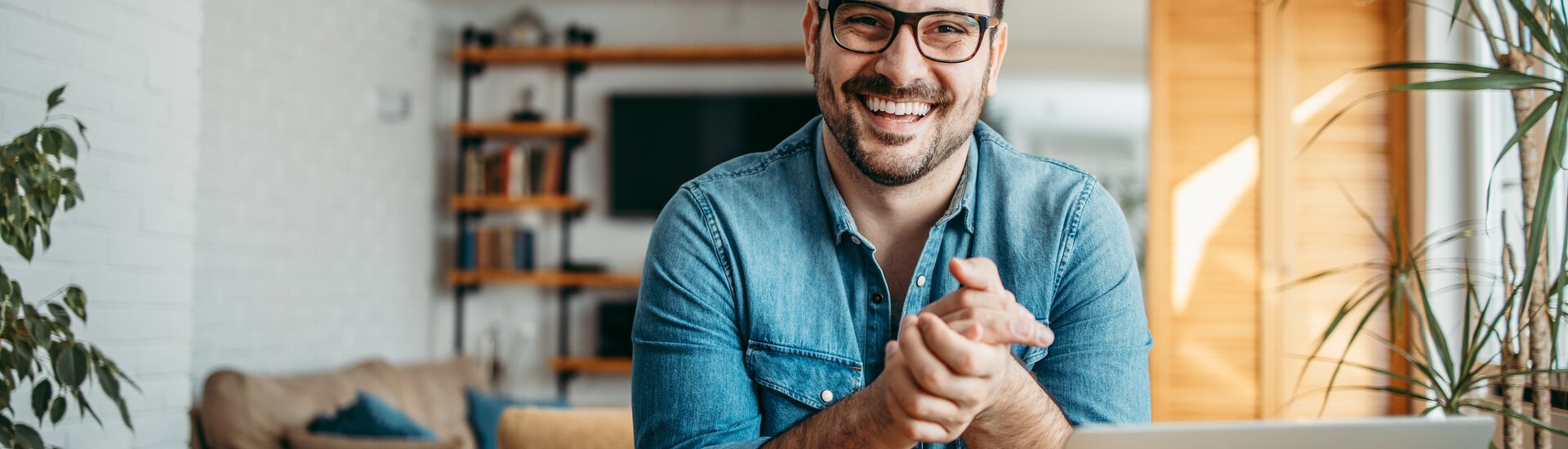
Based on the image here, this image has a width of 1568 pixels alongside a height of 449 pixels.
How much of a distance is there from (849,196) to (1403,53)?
333cm

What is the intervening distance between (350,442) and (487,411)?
1379mm

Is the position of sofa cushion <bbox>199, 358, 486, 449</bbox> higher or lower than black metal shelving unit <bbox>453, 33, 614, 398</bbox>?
lower

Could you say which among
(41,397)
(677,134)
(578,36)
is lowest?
(41,397)

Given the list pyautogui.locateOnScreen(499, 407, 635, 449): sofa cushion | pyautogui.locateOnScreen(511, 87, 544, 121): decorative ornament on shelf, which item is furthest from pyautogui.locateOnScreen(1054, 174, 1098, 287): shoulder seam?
pyautogui.locateOnScreen(511, 87, 544, 121): decorative ornament on shelf

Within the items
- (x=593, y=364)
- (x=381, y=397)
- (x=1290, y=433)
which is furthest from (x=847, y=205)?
(x=593, y=364)

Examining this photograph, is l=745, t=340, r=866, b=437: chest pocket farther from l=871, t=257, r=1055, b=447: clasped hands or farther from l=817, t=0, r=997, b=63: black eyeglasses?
l=817, t=0, r=997, b=63: black eyeglasses

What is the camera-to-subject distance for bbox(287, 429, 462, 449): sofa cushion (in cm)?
281

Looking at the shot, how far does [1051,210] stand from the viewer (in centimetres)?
129

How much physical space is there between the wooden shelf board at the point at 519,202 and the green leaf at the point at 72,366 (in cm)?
346

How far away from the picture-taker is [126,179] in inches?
83.7

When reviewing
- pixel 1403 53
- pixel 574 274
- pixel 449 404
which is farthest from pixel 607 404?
pixel 1403 53

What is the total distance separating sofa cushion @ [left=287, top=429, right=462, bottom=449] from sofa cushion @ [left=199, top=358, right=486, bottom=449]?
0.06m

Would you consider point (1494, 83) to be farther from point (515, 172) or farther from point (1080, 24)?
point (515, 172)

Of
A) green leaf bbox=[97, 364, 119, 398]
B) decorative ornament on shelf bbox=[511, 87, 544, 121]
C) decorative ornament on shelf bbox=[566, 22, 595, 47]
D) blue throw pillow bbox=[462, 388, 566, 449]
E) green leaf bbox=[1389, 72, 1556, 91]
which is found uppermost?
decorative ornament on shelf bbox=[566, 22, 595, 47]
